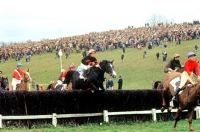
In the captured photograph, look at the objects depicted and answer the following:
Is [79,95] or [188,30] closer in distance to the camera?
[79,95]

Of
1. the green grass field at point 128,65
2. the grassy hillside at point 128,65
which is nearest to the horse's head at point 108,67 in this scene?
the green grass field at point 128,65

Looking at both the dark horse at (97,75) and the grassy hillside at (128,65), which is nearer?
the dark horse at (97,75)

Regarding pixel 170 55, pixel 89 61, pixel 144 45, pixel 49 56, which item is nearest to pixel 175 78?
pixel 89 61

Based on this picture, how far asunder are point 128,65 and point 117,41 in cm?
1358

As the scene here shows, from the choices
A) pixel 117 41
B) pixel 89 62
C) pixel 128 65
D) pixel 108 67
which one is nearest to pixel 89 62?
pixel 89 62

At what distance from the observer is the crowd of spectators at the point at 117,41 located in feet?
228

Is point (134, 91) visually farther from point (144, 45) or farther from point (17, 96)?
point (144, 45)

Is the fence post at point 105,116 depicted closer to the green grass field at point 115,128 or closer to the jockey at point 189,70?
the green grass field at point 115,128

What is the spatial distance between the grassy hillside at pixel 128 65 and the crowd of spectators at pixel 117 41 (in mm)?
1372

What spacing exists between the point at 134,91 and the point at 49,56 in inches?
2218

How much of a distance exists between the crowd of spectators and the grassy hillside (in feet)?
4.50

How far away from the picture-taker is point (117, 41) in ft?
235

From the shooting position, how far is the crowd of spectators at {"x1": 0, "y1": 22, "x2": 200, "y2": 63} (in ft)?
228

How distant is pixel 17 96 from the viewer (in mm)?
16031
